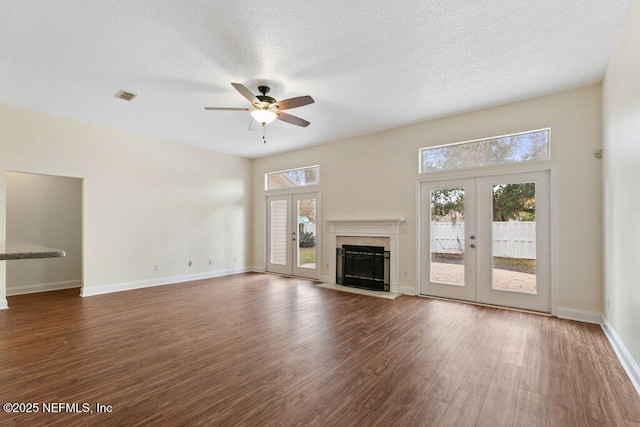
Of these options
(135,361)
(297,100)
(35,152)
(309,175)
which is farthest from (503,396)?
(35,152)

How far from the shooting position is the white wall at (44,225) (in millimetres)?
5508

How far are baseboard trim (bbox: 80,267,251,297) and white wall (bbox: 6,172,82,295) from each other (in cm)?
132

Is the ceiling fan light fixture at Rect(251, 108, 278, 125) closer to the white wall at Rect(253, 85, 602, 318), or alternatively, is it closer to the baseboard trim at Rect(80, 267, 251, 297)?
the white wall at Rect(253, 85, 602, 318)

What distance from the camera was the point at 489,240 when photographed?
14.8ft

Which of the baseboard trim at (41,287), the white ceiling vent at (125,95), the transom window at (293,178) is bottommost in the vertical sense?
the baseboard trim at (41,287)

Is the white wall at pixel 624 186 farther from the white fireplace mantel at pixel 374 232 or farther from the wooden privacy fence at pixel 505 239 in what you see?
the white fireplace mantel at pixel 374 232

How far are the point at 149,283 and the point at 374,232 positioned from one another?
4.60 metres

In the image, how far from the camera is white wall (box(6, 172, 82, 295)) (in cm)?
551

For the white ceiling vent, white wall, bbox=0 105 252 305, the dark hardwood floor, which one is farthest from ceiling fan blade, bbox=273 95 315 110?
white wall, bbox=0 105 252 305

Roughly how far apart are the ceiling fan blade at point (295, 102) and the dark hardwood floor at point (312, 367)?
8.77ft

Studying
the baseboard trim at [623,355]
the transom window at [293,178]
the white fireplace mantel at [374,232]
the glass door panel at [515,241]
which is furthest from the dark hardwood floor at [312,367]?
the transom window at [293,178]

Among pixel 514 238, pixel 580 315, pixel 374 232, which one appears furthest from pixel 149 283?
pixel 580 315

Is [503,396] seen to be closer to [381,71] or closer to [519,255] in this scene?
[519,255]

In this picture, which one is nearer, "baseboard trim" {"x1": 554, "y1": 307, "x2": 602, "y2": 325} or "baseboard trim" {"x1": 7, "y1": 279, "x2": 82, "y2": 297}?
"baseboard trim" {"x1": 554, "y1": 307, "x2": 602, "y2": 325}
